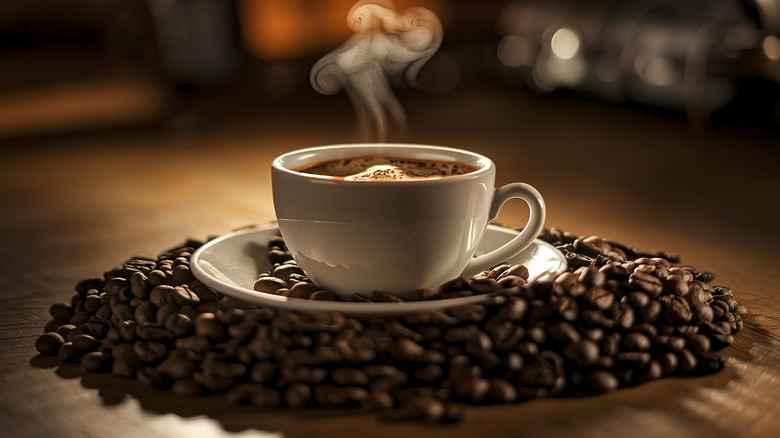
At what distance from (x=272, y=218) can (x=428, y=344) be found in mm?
875

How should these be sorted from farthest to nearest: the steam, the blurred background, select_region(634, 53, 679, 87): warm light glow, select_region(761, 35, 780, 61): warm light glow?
select_region(634, 53, 679, 87): warm light glow < the blurred background < select_region(761, 35, 780, 61): warm light glow < the steam

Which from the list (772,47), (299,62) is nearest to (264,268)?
(772,47)

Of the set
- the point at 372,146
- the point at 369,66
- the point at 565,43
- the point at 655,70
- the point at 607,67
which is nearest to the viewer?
Answer: the point at 372,146

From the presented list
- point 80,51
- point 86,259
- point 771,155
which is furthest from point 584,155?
point 80,51

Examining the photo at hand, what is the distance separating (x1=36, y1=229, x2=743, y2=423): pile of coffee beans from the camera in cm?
80

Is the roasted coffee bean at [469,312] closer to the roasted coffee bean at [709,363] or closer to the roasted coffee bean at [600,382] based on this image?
the roasted coffee bean at [600,382]

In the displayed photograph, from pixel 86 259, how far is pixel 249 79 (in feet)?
8.22

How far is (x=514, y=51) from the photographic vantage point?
3742 millimetres

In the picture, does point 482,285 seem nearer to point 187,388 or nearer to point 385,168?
point 385,168

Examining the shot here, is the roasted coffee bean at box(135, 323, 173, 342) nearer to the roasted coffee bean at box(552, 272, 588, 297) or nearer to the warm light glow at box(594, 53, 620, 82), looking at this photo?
the roasted coffee bean at box(552, 272, 588, 297)

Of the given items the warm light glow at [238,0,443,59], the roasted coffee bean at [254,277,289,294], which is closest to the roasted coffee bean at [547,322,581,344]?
the roasted coffee bean at [254,277,289,294]

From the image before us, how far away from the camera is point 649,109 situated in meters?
3.12

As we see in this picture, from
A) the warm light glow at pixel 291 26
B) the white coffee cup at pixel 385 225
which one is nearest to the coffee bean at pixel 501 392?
the white coffee cup at pixel 385 225

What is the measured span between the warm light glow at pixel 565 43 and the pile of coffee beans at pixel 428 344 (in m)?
2.48
